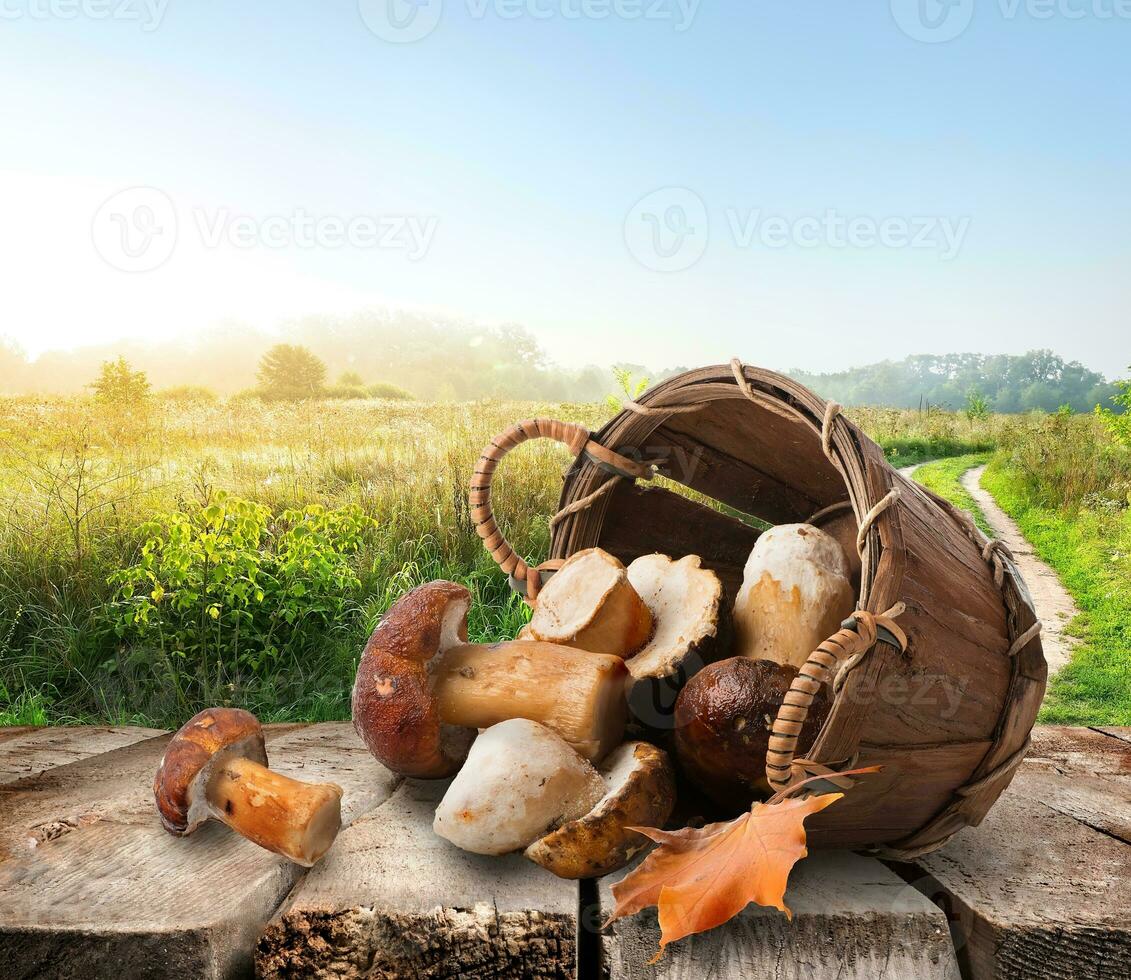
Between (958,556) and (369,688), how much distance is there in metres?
1.16

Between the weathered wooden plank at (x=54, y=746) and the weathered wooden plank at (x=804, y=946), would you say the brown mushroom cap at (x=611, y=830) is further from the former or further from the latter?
the weathered wooden plank at (x=54, y=746)

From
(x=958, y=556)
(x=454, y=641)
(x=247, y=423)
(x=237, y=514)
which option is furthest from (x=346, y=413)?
(x=958, y=556)

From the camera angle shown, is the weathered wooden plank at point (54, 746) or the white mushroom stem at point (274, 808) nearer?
the white mushroom stem at point (274, 808)

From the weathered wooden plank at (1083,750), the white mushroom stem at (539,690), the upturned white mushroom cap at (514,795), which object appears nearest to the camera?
the upturned white mushroom cap at (514,795)

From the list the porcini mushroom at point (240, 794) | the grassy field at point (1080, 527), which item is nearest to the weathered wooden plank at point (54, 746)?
the porcini mushroom at point (240, 794)

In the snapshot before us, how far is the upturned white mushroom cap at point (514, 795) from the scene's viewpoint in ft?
4.56

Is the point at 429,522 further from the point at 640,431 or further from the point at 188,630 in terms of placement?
the point at 640,431

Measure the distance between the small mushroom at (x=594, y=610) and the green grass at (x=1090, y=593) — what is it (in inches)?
141

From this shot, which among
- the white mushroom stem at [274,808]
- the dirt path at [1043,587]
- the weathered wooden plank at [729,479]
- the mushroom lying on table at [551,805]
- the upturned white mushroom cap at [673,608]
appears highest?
the weathered wooden plank at [729,479]

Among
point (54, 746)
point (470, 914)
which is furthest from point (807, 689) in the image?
point (54, 746)

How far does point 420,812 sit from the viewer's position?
5.53ft

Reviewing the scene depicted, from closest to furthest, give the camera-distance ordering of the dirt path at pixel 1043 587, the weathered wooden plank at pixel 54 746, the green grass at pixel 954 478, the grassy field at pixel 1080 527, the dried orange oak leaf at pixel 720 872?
the dried orange oak leaf at pixel 720 872
the weathered wooden plank at pixel 54 746
the grassy field at pixel 1080 527
the dirt path at pixel 1043 587
the green grass at pixel 954 478

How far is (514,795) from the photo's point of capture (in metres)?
1.39

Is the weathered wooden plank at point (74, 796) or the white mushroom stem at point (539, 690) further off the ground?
the white mushroom stem at point (539, 690)
